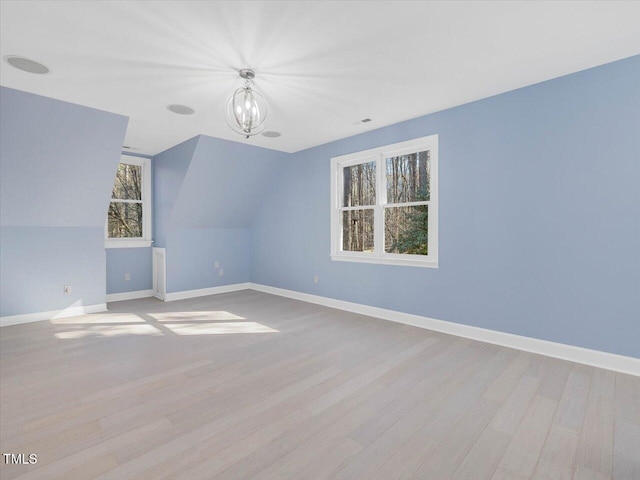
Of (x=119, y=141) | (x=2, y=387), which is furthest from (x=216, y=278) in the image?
(x=2, y=387)

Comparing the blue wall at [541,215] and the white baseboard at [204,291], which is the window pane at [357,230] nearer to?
the blue wall at [541,215]

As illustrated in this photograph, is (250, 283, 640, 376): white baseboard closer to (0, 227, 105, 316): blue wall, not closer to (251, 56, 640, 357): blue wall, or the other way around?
(251, 56, 640, 357): blue wall

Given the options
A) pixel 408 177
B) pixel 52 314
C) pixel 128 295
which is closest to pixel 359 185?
pixel 408 177

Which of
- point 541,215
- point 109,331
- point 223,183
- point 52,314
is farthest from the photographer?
point 223,183

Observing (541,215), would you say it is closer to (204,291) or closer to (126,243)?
(204,291)

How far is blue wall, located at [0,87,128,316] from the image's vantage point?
11.2 ft

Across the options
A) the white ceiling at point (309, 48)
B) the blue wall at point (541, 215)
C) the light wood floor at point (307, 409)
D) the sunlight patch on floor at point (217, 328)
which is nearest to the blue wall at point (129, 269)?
the light wood floor at point (307, 409)

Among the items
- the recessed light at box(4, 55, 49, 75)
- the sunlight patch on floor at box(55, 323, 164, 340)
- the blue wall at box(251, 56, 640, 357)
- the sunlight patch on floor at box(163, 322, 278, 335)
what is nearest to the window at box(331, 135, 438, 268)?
the blue wall at box(251, 56, 640, 357)

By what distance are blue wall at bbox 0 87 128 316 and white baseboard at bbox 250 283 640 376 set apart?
12.0 ft

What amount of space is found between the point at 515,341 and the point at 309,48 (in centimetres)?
321

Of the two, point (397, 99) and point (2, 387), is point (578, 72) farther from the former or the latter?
point (2, 387)

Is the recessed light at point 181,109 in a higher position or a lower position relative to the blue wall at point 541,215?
higher

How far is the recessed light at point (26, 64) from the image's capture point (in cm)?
251

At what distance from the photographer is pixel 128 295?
5441mm
